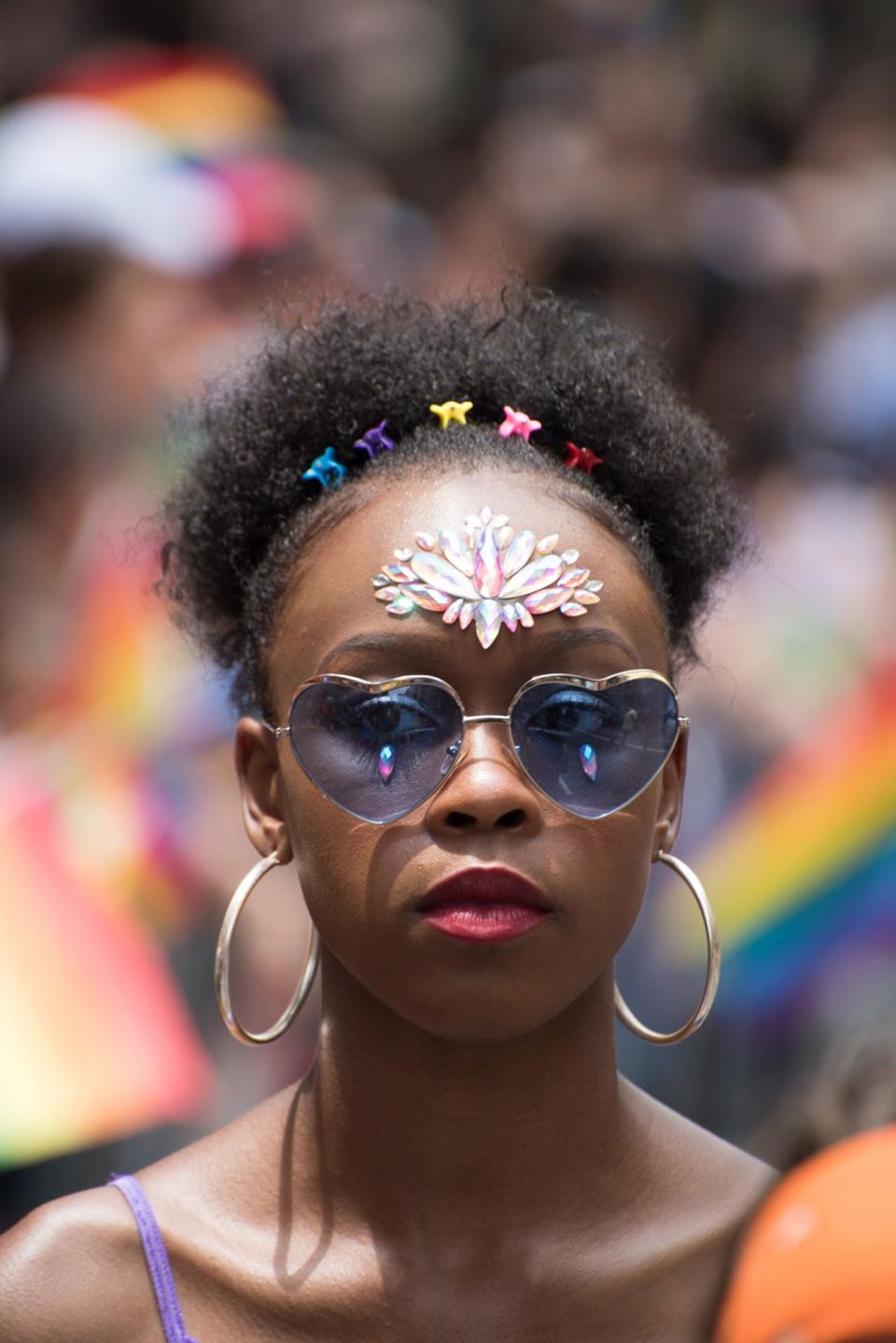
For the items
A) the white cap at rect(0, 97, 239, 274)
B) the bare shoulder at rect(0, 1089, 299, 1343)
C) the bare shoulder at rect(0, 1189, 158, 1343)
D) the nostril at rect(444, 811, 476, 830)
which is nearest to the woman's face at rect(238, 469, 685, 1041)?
the nostril at rect(444, 811, 476, 830)

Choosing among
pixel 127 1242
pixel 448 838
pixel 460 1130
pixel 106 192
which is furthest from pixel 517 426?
pixel 106 192

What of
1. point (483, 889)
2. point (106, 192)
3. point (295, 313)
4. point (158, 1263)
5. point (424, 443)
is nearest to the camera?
point (483, 889)

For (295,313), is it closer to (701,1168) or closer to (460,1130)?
(460,1130)

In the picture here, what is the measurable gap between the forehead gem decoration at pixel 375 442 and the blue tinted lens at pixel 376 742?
1.27 ft

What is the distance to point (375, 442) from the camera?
2615 millimetres

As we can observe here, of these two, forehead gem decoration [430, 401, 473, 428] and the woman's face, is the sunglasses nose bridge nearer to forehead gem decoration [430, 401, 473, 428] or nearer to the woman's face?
the woman's face

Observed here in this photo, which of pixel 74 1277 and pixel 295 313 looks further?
pixel 295 313

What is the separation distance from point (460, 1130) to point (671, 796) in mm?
526

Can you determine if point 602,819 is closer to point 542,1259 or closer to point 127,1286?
point 542,1259

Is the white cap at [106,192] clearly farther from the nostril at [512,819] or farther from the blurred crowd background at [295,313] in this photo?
the nostril at [512,819]

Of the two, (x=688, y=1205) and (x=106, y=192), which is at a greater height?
(x=106, y=192)

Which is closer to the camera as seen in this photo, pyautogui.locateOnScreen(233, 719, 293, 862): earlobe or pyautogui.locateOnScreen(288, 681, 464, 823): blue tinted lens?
pyautogui.locateOnScreen(288, 681, 464, 823): blue tinted lens

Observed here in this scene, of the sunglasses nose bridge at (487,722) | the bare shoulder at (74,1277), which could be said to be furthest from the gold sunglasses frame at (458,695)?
the bare shoulder at (74,1277)

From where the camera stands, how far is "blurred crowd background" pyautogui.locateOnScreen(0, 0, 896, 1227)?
4078mm
